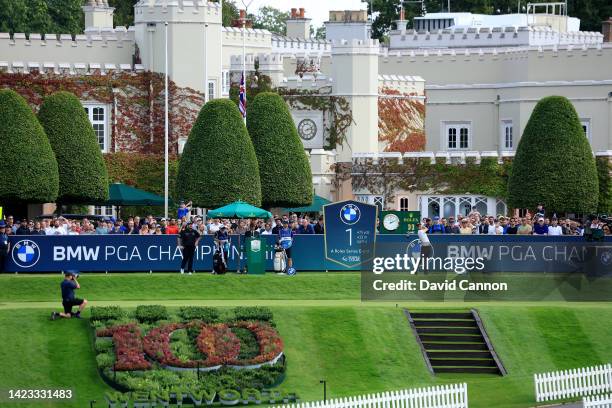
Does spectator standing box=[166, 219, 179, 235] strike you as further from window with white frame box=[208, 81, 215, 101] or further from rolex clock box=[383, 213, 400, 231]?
window with white frame box=[208, 81, 215, 101]

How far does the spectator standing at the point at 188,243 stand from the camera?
185 ft

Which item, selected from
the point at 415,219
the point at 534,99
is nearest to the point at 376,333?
the point at 415,219

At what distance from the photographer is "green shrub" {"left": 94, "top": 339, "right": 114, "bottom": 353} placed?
4825 centimetres

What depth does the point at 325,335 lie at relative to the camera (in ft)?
166

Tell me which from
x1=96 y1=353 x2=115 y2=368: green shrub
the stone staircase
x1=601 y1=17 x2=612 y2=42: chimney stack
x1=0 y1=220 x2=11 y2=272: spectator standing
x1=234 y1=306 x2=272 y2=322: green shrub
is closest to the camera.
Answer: x1=96 y1=353 x2=115 y2=368: green shrub

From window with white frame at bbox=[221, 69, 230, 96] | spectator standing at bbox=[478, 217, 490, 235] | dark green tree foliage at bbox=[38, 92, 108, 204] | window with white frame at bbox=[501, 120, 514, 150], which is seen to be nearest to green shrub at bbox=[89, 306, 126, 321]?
spectator standing at bbox=[478, 217, 490, 235]

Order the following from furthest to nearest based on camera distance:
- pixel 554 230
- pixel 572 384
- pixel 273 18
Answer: pixel 273 18 < pixel 554 230 < pixel 572 384

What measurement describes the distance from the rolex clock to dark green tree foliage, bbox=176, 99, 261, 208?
360 inches

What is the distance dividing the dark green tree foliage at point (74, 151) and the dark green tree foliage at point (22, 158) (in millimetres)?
1942

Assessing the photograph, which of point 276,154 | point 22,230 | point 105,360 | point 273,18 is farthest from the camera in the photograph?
point 273,18

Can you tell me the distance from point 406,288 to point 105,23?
126 feet

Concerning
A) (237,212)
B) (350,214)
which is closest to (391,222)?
(350,214)

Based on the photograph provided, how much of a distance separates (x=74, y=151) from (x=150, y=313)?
788 inches

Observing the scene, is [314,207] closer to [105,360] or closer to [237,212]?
[237,212]
